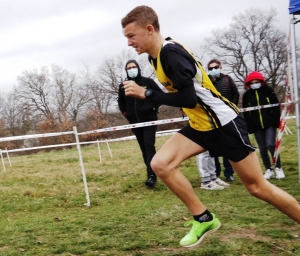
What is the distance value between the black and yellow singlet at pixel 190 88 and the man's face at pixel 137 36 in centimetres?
15

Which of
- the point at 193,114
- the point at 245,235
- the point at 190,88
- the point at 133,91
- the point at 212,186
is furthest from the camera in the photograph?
the point at 212,186

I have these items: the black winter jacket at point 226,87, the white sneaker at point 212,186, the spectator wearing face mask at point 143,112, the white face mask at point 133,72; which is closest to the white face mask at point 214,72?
the black winter jacket at point 226,87

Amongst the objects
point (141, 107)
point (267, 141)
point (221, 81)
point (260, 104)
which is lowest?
point (267, 141)

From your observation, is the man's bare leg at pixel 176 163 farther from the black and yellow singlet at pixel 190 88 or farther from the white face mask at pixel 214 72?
the white face mask at pixel 214 72

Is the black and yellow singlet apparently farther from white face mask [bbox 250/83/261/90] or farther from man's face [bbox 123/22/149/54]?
white face mask [bbox 250/83/261/90]

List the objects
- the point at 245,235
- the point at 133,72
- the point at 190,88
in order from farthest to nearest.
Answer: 1. the point at 133,72
2. the point at 245,235
3. the point at 190,88

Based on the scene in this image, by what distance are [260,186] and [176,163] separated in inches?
28.1

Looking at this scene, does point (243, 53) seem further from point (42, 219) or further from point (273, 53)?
point (42, 219)

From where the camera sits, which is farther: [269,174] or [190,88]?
[269,174]

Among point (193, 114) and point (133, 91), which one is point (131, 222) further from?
point (133, 91)

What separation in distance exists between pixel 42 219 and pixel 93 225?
37.2 inches

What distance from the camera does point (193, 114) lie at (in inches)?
131

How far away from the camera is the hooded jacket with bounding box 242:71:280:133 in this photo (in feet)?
23.3

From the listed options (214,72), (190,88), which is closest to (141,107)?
(214,72)
